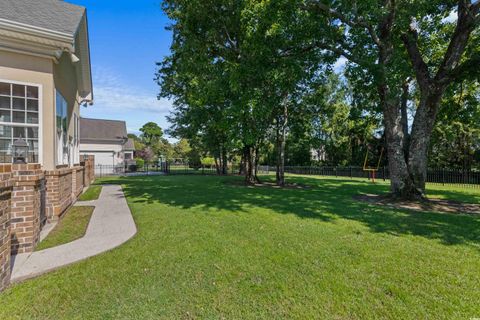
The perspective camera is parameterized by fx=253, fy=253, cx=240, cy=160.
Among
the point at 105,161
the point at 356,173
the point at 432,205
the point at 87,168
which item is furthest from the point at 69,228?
the point at 105,161

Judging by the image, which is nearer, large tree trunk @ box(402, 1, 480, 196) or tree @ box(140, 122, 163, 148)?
large tree trunk @ box(402, 1, 480, 196)

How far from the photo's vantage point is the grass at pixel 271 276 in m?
2.54

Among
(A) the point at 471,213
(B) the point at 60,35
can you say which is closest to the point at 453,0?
(A) the point at 471,213

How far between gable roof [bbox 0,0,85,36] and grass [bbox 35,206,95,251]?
14.1ft

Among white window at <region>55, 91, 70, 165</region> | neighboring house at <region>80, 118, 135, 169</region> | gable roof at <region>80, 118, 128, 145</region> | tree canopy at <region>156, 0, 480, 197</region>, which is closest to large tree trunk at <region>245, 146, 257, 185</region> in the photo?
tree canopy at <region>156, 0, 480, 197</region>

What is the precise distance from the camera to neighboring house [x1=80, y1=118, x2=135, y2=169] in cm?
2681

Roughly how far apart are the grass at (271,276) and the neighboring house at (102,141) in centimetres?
2536

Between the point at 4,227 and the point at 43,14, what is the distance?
5921 millimetres

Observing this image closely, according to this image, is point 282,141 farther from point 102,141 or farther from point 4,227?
point 102,141

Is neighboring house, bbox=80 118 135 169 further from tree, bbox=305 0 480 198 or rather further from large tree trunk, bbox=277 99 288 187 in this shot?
tree, bbox=305 0 480 198

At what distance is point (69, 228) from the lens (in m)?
5.42

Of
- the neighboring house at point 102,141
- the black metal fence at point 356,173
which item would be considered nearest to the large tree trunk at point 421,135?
the black metal fence at point 356,173

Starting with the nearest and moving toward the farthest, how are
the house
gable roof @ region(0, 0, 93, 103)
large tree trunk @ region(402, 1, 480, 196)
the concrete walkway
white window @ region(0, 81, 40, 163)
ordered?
the concrete walkway
gable roof @ region(0, 0, 93, 103)
the house
white window @ region(0, 81, 40, 163)
large tree trunk @ region(402, 1, 480, 196)

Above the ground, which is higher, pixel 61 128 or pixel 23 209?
pixel 61 128
